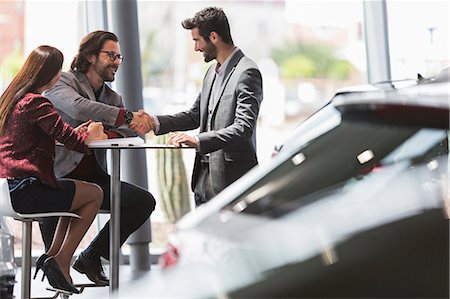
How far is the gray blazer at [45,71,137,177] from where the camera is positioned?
5.71 metres

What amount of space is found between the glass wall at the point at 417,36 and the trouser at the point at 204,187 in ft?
11.0

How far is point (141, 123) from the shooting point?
585 centimetres

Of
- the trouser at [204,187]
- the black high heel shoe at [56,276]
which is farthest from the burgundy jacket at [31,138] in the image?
the trouser at [204,187]

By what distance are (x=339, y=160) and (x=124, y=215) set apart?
11.4 ft

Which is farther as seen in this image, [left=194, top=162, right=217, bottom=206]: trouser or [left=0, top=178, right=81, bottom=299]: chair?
[left=194, top=162, right=217, bottom=206]: trouser

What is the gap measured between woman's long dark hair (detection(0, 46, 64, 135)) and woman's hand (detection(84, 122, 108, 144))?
0.32 m

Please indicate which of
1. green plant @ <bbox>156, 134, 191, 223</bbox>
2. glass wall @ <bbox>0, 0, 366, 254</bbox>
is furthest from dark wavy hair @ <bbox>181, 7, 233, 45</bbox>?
green plant @ <bbox>156, 134, 191, 223</bbox>

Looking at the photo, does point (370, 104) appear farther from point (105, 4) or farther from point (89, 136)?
point (105, 4)

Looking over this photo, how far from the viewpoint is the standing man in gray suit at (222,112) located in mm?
5406

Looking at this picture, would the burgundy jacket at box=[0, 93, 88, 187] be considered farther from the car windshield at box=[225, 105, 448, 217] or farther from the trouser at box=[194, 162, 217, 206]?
the car windshield at box=[225, 105, 448, 217]

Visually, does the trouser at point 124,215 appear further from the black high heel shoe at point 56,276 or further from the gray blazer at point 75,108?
the black high heel shoe at point 56,276

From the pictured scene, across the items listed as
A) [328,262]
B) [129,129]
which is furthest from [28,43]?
[328,262]

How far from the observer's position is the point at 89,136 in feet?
17.8

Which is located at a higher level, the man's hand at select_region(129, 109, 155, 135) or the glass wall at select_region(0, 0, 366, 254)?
the glass wall at select_region(0, 0, 366, 254)
